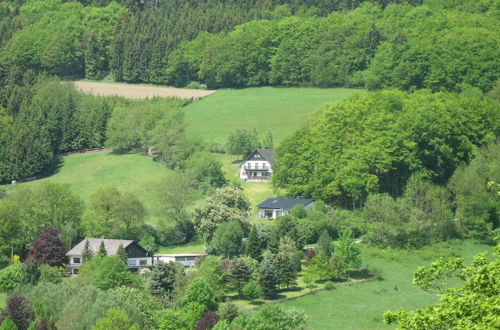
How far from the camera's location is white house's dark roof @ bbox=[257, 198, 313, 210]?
298ft

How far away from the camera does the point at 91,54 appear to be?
521ft

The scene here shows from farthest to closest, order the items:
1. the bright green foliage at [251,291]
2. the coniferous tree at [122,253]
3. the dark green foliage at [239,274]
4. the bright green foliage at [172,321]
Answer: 1. the coniferous tree at [122,253]
2. the dark green foliage at [239,274]
3. the bright green foliage at [251,291]
4. the bright green foliage at [172,321]

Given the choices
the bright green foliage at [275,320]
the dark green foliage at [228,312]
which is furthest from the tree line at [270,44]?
the bright green foliage at [275,320]

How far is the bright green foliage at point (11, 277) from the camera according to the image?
250 ft

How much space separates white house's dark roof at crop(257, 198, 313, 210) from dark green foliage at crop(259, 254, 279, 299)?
17.8m

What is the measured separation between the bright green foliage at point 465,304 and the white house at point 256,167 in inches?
3081

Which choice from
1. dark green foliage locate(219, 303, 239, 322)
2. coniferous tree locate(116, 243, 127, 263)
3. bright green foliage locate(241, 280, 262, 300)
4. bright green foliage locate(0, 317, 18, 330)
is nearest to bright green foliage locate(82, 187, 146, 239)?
coniferous tree locate(116, 243, 127, 263)

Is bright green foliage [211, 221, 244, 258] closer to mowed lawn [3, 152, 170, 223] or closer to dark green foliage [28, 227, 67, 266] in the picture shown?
dark green foliage [28, 227, 67, 266]

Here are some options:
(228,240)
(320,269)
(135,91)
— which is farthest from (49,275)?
(135,91)

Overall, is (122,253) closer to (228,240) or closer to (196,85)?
(228,240)

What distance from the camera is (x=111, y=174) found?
110000mm

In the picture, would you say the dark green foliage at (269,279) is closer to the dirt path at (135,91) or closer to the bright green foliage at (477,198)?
the bright green foliage at (477,198)

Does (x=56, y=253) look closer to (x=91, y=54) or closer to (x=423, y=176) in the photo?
(x=423, y=176)

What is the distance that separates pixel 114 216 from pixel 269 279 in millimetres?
21668
